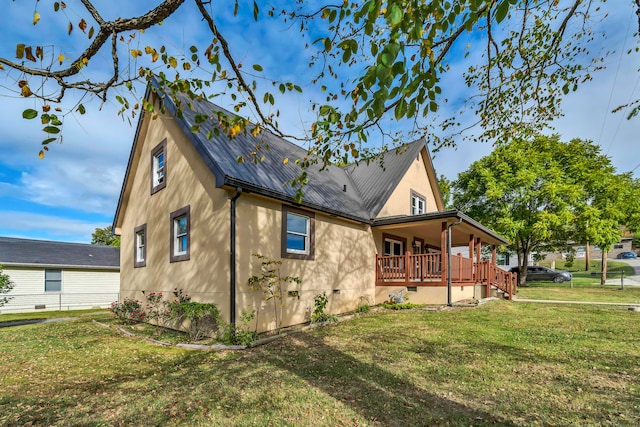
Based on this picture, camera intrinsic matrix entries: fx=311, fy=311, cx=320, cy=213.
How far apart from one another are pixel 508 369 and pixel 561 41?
552cm

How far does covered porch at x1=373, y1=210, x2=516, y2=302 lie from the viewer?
11867 mm

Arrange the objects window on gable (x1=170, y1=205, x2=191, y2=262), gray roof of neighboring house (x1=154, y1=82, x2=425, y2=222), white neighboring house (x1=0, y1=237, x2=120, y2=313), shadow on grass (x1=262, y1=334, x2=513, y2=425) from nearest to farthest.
→ shadow on grass (x1=262, y1=334, x2=513, y2=425) < gray roof of neighboring house (x1=154, y1=82, x2=425, y2=222) < window on gable (x1=170, y1=205, x2=191, y2=262) < white neighboring house (x1=0, y1=237, x2=120, y2=313)

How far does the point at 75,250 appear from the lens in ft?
75.5

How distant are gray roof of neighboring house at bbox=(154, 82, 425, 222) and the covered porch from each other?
5.95 feet

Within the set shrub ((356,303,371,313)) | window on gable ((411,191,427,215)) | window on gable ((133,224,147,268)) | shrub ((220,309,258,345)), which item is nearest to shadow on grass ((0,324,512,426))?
shrub ((220,309,258,345))

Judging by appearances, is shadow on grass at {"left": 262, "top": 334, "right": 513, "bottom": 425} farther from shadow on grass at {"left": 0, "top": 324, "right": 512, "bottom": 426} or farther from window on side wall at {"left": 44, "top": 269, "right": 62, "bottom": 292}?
window on side wall at {"left": 44, "top": 269, "right": 62, "bottom": 292}

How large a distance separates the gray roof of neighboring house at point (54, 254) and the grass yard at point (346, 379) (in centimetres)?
1455

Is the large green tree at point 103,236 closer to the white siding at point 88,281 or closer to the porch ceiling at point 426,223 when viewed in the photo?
the white siding at point 88,281

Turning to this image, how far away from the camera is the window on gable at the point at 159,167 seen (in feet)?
34.3

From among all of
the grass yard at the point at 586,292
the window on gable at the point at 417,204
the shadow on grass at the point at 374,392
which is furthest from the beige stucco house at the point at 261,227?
the grass yard at the point at 586,292

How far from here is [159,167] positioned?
11.2 m

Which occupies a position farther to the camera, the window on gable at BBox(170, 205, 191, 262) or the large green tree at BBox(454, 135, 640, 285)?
the large green tree at BBox(454, 135, 640, 285)

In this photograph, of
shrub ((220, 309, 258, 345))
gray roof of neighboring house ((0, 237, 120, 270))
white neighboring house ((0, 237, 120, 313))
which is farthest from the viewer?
gray roof of neighboring house ((0, 237, 120, 270))

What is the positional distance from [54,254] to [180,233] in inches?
700
